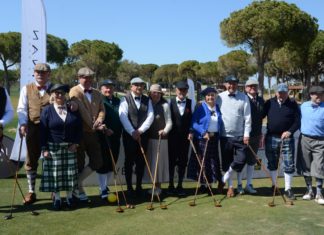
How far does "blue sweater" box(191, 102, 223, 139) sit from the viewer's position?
263 inches

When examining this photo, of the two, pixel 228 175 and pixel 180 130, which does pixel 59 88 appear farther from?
pixel 228 175

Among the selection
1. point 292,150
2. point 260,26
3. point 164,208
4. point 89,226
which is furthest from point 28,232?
point 260,26

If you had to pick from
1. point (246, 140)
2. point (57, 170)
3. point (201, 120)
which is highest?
point (201, 120)

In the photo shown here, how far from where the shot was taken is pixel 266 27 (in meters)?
33.1

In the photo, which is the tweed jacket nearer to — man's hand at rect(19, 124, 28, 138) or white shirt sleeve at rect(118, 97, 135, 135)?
white shirt sleeve at rect(118, 97, 135, 135)

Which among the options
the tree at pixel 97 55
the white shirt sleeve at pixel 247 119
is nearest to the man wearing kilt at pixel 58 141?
the white shirt sleeve at pixel 247 119

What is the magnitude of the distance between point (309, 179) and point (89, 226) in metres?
3.83

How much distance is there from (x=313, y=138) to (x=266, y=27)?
1122 inches

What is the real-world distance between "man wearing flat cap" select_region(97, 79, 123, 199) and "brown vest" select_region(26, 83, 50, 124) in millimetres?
965

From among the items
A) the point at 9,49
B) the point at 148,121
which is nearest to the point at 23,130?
the point at 148,121

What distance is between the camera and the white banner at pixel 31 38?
8586 mm

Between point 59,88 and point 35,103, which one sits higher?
point 59,88

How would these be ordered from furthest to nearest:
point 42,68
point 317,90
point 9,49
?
point 9,49 → point 317,90 → point 42,68

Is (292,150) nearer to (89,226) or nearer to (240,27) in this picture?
(89,226)
